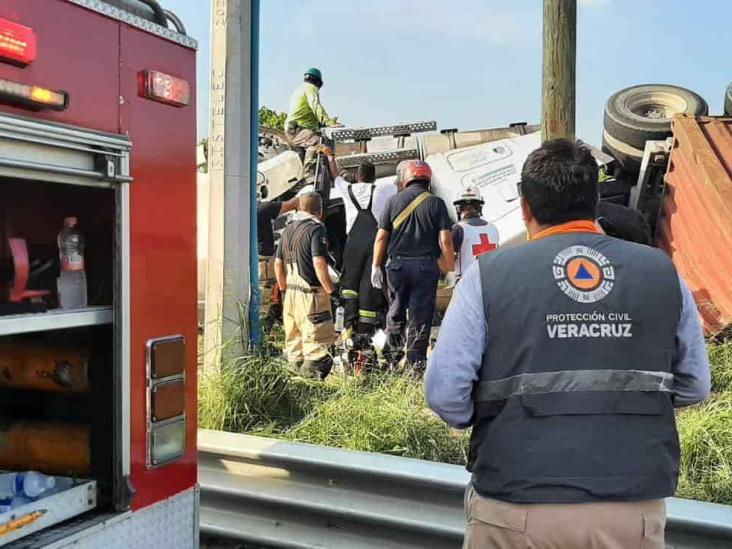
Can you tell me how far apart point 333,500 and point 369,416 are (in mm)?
1174

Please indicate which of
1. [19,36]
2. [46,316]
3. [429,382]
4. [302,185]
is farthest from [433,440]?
[302,185]

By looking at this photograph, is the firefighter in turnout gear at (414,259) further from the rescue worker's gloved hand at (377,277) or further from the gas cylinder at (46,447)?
the gas cylinder at (46,447)

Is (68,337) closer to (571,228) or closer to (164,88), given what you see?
→ (164,88)

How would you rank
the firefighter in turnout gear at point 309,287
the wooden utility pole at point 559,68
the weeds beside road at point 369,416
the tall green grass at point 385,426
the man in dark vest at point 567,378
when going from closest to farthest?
the man in dark vest at point 567,378 → the weeds beside road at point 369,416 → the tall green grass at point 385,426 → the wooden utility pole at point 559,68 → the firefighter in turnout gear at point 309,287

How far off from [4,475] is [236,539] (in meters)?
1.24

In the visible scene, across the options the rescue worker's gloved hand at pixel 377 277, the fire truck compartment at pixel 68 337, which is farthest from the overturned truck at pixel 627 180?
the fire truck compartment at pixel 68 337

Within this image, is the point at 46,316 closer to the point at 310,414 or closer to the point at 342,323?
the point at 310,414

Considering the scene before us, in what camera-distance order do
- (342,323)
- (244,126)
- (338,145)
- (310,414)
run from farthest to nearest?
(338,145)
(342,323)
(244,126)
(310,414)

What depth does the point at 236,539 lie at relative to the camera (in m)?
3.24

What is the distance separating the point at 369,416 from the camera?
13.9ft

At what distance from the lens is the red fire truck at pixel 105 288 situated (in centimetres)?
199

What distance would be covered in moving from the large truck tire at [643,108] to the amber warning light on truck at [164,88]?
6812 mm

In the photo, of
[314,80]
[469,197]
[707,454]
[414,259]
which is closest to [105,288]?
[707,454]

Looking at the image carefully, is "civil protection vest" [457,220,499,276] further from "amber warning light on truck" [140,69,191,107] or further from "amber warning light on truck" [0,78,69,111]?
"amber warning light on truck" [0,78,69,111]
